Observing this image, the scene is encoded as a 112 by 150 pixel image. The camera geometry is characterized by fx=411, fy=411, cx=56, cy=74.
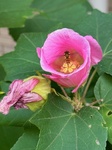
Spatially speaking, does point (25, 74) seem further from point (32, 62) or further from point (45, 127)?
point (45, 127)

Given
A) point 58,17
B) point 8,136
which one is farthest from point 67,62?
point 58,17

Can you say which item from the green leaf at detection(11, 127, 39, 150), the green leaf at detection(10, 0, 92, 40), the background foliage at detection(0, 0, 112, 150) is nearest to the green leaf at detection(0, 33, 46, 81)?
the background foliage at detection(0, 0, 112, 150)

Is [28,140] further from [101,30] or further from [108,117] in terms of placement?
[101,30]

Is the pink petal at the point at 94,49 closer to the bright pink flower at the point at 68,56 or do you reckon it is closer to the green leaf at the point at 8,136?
the bright pink flower at the point at 68,56

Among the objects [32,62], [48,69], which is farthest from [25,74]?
[48,69]

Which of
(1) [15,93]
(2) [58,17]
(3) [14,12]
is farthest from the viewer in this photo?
(2) [58,17]
